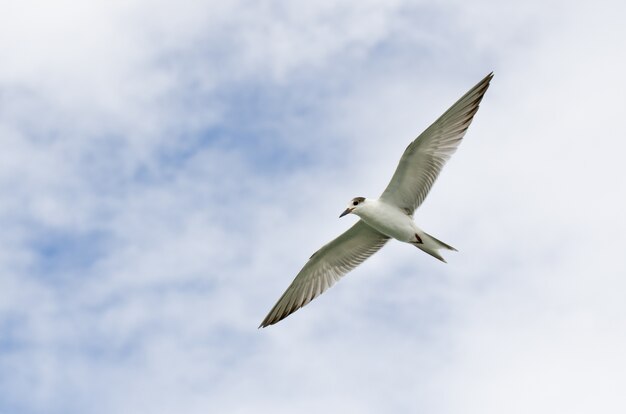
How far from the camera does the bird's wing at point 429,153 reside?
20266 millimetres

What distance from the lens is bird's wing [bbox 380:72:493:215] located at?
2027cm

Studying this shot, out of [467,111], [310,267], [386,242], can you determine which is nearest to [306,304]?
[310,267]

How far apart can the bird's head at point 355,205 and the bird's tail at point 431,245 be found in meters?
1.45

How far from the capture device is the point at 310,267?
2292 centimetres

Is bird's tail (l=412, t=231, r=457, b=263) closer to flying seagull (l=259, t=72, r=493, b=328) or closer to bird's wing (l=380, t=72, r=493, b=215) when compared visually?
flying seagull (l=259, t=72, r=493, b=328)

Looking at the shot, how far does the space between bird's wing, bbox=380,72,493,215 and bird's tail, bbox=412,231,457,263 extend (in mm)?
681

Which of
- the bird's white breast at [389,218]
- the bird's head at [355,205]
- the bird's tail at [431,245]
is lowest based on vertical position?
the bird's tail at [431,245]

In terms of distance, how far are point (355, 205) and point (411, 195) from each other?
4.03ft

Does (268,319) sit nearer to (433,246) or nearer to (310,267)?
(310,267)

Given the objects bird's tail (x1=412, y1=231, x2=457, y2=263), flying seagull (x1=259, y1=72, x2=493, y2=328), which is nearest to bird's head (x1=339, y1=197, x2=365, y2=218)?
flying seagull (x1=259, y1=72, x2=493, y2=328)

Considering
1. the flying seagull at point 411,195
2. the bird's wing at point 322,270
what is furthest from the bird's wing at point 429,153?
the bird's wing at point 322,270

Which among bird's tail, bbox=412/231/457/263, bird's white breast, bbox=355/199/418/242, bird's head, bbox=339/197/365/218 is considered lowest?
bird's tail, bbox=412/231/457/263

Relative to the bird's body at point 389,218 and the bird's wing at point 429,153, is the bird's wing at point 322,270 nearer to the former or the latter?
the bird's body at point 389,218

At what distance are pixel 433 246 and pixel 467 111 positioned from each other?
2.96 m
